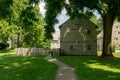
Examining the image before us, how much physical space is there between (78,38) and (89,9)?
1588 cm

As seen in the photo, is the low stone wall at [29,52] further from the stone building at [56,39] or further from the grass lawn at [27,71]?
the stone building at [56,39]

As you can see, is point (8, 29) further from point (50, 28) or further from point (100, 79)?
point (100, 79)

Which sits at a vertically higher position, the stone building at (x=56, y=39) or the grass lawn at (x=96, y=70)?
the stone building at (x=56, y=39)

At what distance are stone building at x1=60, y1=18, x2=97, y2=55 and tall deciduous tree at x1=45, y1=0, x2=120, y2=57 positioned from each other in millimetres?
11593

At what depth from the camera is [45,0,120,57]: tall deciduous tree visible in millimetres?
32688

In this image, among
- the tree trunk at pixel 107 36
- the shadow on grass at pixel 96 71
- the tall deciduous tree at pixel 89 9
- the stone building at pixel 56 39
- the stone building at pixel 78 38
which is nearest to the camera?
the shadow on grass at pixel 96 71

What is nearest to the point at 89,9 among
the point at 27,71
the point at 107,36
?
the point at 107,36

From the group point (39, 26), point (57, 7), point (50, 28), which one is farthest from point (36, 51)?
point (39, 26)

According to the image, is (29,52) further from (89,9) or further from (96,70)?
(96,70)

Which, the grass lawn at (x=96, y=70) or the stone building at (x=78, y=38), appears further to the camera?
the stone building at (x=78, y=38)

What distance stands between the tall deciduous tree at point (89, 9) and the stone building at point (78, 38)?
1159 cm

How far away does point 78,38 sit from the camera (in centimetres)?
5272

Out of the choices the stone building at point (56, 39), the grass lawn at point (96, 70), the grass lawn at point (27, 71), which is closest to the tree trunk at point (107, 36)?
the grass lawn at point (96, 70)

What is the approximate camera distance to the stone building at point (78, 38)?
52.6m
